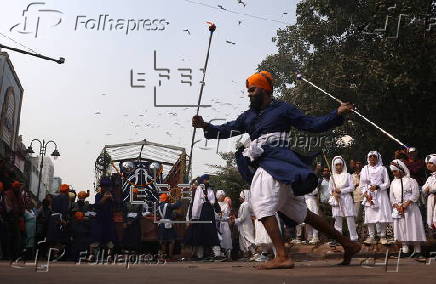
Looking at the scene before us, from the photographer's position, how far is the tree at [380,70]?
17.5 metres

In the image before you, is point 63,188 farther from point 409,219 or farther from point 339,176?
point 409,219

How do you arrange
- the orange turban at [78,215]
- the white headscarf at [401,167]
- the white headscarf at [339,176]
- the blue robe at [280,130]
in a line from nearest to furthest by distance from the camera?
the blue robe at [280,130] < the white headscarf at [401,167] < the white headscarf at [339,176] < the orange turban at [78,215]

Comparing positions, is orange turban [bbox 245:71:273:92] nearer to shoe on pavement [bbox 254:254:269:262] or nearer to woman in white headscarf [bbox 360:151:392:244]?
shoe on pavement [bbox 254:254:269:262]

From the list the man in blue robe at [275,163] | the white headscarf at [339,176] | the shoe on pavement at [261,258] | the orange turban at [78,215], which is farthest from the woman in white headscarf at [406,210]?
the orange turban at [78,215]

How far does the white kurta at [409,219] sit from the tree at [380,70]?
7.65 metres

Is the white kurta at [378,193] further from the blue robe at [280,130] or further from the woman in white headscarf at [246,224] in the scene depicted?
the blue robe at [280,130]

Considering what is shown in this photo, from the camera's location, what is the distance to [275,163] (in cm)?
548

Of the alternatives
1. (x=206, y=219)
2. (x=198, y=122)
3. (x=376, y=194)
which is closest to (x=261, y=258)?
(x=206, y=219)

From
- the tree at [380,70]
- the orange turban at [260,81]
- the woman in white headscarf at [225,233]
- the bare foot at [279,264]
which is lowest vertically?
the bare foot at [279,264]

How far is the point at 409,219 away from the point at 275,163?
568 cm

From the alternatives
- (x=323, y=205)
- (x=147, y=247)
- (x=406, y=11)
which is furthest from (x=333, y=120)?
(x=406, y=11)

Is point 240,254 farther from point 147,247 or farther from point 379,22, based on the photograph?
point 379,22

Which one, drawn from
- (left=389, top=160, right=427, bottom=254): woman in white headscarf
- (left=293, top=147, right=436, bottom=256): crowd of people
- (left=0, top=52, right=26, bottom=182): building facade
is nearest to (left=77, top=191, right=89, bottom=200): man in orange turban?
(left=293, top=147, right=436, bottom=256): crowd of people

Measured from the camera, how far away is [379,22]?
18.2 meters
